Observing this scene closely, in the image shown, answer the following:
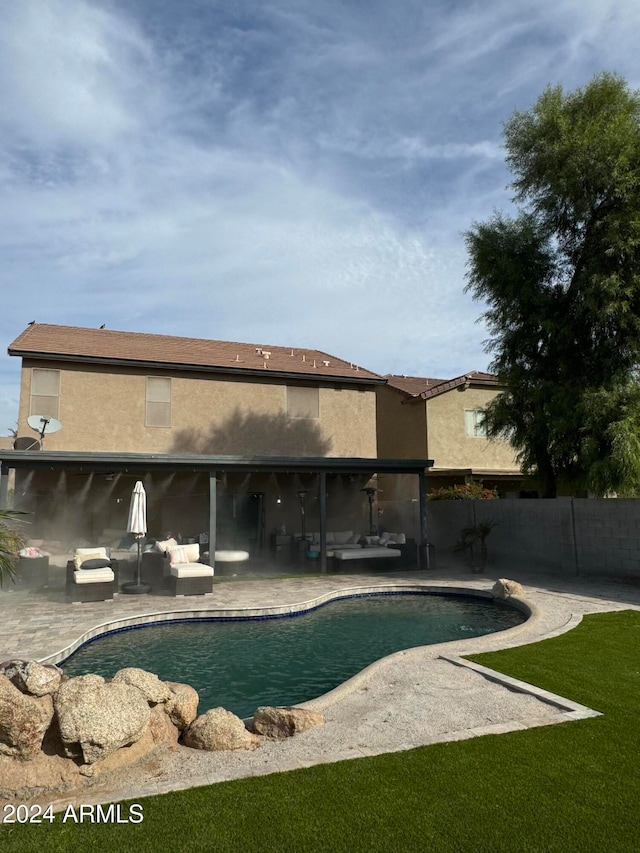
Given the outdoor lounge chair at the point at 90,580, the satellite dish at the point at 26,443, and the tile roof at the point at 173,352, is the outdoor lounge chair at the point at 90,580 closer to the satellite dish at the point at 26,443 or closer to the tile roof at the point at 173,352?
the satellite dish at the point at 26,443

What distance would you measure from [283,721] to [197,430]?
1603cm

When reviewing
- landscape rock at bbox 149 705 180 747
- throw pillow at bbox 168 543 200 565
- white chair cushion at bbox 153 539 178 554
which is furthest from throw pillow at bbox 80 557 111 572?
landscape rock at bbox 149 705 180 747

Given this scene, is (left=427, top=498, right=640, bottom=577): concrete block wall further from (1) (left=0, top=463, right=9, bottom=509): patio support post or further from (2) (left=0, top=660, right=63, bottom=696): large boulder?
(2) (left=0, top=660, right=63, bottom=696): large boulder

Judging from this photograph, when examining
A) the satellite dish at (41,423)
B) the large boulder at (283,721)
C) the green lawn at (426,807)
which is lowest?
the green lawn at (426,807)

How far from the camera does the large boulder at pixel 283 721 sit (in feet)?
17.4

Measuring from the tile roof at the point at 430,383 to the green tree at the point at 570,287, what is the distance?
18.2 feet

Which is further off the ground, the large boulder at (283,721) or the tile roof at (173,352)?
the tile roof at (173,352)

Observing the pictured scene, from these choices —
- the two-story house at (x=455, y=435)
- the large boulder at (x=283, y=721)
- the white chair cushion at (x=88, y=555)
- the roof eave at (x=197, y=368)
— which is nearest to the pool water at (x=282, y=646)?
the large boulder at (x=283, y=721)

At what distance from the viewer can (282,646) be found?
961 centimetres

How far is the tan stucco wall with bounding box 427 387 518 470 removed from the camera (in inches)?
976

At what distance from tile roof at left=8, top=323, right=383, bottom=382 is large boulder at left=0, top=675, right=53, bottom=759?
52.7 ft

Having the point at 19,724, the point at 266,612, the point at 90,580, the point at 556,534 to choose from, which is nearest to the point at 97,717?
the point at 19,724

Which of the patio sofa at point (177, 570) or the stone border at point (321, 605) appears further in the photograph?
the patio sofa at point (177, 570)

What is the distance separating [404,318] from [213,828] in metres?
19.5
